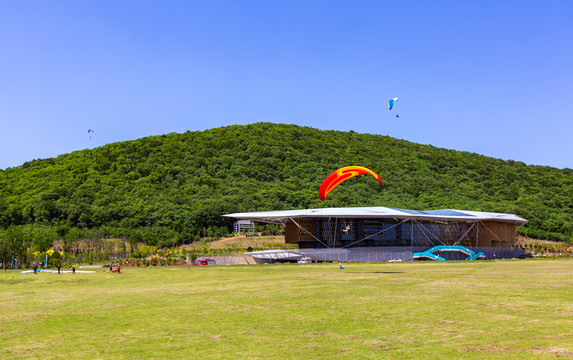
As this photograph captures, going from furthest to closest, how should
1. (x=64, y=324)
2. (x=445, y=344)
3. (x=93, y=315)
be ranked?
(x=93, y=315) < (x=64, y=324) < (x=445, y=344)

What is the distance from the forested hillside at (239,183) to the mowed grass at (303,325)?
84.4 m

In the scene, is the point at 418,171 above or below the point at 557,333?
above

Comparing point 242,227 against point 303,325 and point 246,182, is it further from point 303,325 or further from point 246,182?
point 303,325

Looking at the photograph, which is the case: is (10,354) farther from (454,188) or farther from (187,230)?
(454,188)

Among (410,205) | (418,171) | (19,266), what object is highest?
(418,171)

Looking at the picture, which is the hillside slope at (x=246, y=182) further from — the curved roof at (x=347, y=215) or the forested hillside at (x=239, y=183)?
the curved roof at (x=347, y=215)

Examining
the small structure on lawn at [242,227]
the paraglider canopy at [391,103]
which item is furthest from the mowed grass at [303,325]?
the small structure on lawn at [242,227]

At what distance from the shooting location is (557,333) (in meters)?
12.1

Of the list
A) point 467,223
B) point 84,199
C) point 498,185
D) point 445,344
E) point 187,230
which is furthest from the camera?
point 498,185

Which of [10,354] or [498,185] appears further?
[498,185]

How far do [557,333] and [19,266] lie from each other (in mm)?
66207

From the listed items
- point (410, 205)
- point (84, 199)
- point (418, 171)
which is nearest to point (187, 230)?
point (84, 199)

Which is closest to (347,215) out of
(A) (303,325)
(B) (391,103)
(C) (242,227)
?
(B) (391,103)

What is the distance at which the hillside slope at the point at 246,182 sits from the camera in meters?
117
